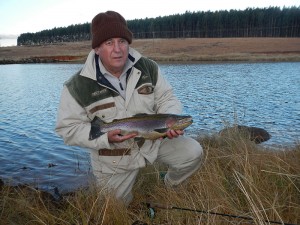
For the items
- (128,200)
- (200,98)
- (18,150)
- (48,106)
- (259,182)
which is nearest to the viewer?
(259,182)

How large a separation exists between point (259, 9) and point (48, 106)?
380ft

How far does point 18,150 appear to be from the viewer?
8.72 meters

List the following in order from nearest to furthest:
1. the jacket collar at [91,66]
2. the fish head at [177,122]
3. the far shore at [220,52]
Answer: the fish head at [177,122] < the jacket collar at [91,66] < the far shore at [220,52]

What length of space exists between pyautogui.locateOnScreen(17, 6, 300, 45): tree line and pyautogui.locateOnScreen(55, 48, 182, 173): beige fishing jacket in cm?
11746

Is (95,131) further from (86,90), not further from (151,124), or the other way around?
(151,124)

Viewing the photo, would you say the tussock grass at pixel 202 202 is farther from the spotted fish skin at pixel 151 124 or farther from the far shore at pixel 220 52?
the far shore at pixel 220 52

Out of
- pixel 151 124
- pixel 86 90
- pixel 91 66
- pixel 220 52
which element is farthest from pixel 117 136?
pixel 220 52

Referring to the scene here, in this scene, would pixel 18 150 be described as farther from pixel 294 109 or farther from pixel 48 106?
pixel 294 109

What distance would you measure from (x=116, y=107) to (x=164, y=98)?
747 millimetres

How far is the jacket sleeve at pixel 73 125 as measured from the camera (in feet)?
13.6

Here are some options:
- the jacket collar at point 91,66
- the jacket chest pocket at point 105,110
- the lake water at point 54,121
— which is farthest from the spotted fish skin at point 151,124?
the lake water at point 54,121

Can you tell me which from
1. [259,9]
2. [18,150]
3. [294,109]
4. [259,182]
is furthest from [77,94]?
[259,9]

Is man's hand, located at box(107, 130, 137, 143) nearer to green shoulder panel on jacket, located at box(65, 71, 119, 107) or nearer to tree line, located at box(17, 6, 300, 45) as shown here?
green shoulder panel on jacket, located at box(65, 71, 119, 107)

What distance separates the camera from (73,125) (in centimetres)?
418
